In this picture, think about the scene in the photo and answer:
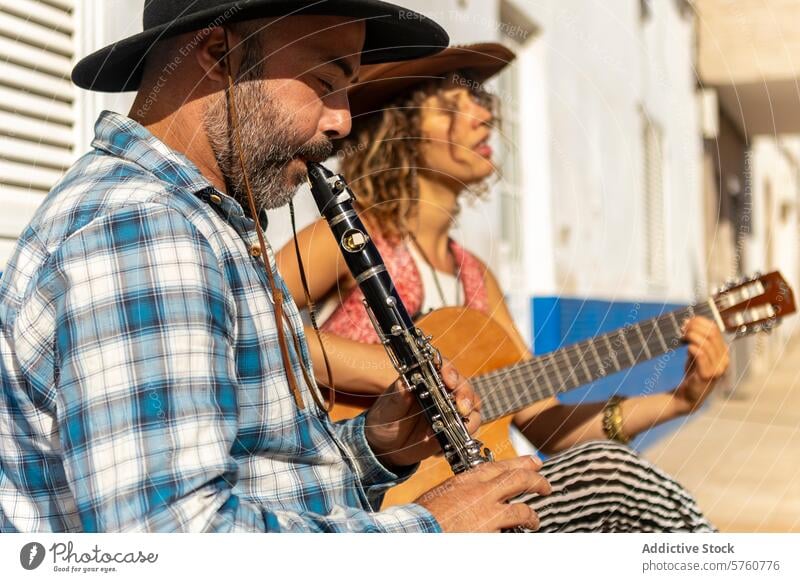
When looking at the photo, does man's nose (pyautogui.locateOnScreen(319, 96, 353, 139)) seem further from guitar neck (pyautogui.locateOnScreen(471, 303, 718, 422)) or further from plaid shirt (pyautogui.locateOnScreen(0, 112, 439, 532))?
guitar neck (pyautogui.locateOnScreen(471, 303, 718, 422))

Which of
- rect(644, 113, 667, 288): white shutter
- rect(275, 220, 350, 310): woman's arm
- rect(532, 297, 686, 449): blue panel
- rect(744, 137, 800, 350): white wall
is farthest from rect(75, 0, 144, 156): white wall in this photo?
rect(744, 137, 800, 350): white wall

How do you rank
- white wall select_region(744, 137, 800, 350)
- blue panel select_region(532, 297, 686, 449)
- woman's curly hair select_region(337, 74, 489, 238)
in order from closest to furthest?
1. woman's curly hair select_region(337, 74, 489, 238)
2. blue panel select_region(532, 297, 686, 449)
3. white wall select_region(744, 137, 800, 350)

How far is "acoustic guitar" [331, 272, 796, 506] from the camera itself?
2.12 m

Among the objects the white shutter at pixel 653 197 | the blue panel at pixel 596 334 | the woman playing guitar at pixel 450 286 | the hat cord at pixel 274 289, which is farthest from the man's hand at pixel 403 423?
the white shutter at pixel 653 197

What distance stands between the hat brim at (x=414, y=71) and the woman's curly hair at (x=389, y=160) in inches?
1.5

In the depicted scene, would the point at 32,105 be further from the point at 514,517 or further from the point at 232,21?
the point at 514,517

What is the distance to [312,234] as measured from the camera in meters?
2.15

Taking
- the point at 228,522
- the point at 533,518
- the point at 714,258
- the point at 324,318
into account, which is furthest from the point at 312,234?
the point at 714,258

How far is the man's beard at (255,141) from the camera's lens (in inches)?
57.4

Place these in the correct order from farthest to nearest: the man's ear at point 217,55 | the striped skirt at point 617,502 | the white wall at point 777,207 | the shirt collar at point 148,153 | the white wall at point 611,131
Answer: the white wall at point 777,207
the white wall at point 611,131
the striped skirt at point 617,502
the man's ear at point 217,55
the shirt collar at point 148,153

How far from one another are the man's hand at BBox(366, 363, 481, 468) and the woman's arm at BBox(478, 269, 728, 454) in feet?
2.06

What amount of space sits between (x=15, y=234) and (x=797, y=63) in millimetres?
4532

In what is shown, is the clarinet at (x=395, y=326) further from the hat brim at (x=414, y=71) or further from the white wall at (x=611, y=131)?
the white wall at (x=611, y=131)

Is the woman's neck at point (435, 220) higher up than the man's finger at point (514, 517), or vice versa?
the woman's neck at point (435, 220)
